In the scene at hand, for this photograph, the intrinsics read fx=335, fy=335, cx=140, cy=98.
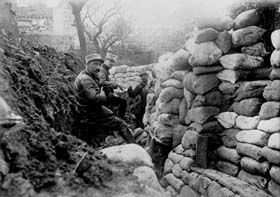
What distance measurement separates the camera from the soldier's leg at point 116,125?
15.2ft

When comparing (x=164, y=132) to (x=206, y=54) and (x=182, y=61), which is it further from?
(x=206, y=54)

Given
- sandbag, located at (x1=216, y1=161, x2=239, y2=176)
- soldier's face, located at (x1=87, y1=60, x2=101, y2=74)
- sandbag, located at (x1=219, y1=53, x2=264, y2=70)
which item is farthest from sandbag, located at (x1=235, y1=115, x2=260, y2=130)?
soldier's face, located at (x1=87, y1=60, x2=101, y2=74)

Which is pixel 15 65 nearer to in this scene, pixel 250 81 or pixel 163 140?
pixel 250 81

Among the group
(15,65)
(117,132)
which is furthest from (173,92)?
(15,65)

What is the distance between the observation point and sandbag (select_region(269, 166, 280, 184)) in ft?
12.2

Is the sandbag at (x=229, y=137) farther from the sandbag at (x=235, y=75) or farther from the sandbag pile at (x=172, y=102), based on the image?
the sandbag pile at (x=172, y=102)

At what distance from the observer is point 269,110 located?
3.95 m

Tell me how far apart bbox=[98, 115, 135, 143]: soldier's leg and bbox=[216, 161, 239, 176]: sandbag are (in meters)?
1.36

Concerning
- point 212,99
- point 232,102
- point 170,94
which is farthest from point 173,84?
point 232,102

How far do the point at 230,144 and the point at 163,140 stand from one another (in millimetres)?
1379

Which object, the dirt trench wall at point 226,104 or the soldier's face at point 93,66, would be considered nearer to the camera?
the dirt trench wall at point 226,104

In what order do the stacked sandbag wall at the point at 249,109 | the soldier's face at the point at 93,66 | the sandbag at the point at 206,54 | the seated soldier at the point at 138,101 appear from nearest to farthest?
1. the stacked sandbag wall at the point at 249,109
2. the soldier's face at the point at 93,66
3. the sandbag at the point at 206,54
4. the seated soldier at the point at 138,101

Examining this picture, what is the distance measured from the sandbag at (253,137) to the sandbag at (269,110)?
21cm

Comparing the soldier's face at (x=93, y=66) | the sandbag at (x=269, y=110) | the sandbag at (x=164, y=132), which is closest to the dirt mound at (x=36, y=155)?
the soldier's face at (x=93, y=66)
